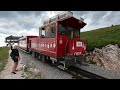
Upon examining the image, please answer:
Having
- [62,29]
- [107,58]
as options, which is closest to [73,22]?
[62,29]

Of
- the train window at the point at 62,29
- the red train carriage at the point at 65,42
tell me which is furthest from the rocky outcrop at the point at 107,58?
the train window at the point at 62,29

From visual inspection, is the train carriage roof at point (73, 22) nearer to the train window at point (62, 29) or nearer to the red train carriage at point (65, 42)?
the red train carriage at point (65, 42)

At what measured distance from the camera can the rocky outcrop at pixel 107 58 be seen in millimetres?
16859

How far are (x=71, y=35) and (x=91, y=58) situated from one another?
733 cm

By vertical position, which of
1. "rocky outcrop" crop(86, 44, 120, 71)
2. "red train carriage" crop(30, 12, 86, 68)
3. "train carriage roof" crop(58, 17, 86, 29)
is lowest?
"rocky outcrop" crop(86, 44, 120, 71)

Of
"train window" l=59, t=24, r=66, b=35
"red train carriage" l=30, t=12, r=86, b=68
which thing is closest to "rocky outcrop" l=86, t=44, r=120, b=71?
"red train carriage" l=30, t=12, r=86, b=68

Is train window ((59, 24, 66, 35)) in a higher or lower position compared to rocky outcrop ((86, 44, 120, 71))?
higher

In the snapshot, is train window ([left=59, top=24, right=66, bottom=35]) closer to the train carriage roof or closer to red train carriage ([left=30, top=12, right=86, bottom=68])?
red train carriage ([left=30, top=12, right=86, bottom=68])

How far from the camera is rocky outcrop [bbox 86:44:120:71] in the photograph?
16.9 meters

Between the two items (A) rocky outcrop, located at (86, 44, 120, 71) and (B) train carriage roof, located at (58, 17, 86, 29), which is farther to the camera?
(A) rocky outcrop, located at (86, 44, 120, 71)

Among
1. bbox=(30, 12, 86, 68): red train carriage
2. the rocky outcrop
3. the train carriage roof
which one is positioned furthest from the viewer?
the rocky outcrop
